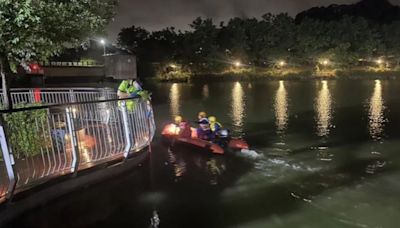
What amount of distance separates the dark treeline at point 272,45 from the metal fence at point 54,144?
62992 mm

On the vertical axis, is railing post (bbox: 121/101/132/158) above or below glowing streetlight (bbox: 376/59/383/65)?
below

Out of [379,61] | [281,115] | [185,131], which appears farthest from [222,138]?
[379,61]

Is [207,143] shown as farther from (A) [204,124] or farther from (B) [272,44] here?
(B) [272,44]

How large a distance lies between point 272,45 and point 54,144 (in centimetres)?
6682

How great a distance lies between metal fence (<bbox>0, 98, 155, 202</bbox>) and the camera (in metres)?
7.03

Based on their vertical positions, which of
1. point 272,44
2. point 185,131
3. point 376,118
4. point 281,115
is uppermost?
point 272,44

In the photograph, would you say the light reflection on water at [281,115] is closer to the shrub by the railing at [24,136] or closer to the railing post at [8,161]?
the shrub by the railing at [24,136]

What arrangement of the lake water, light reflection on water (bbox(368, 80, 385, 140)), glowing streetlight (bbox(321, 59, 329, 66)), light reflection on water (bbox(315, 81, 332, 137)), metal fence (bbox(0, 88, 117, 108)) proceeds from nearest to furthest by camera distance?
the lake water, metal fence (bbox(0, 88, 117, 108)), light reflection on water (bbox(368, 80, 385, 140)), light reflection on water (bbox(315, 81, 332, 137)), glowing streetlight (bbox(321, 59, 329, 66))

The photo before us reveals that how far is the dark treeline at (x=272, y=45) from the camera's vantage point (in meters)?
72.1

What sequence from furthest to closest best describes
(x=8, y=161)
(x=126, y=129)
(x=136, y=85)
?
(x=136, y=85), (x=126, y=129), (x=8, y=161)

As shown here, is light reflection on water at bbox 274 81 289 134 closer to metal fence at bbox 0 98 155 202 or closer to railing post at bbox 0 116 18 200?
metal fence at bbox 0 98 155 202

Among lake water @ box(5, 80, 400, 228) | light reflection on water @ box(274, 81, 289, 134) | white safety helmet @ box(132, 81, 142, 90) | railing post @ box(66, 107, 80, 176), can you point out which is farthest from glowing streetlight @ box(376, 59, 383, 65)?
railing post @ box(66, 107, 80, 176)

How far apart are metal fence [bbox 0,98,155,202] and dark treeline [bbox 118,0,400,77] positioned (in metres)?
63.0

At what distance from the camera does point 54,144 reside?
9.40 metres
